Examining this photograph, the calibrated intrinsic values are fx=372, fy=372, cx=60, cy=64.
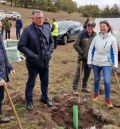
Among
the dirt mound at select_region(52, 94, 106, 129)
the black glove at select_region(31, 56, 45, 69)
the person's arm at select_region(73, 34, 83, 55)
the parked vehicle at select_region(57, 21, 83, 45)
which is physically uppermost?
the person's arm at select_region(73, 34, 83, 55)

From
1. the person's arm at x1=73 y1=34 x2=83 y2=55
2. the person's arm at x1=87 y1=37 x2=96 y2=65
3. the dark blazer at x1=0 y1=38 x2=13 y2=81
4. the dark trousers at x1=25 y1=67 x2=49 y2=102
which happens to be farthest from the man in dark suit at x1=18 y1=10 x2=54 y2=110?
the person's arm at x1=73 y1=34 x2=83 y2=55

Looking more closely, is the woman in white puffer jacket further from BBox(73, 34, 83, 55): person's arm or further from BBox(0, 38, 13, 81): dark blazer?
BBox(0, 38, 13, 81): dark blazer

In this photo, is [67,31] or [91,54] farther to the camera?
[67,31]

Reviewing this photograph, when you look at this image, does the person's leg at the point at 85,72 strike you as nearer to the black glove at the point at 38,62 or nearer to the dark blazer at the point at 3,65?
the black glove at the point at 38,62

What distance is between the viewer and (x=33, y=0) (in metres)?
72.7

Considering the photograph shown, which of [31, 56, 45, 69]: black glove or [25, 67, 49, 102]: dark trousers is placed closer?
[31, 56, 45, 69]: black glove

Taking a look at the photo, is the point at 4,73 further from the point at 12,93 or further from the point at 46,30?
the point at 12,93

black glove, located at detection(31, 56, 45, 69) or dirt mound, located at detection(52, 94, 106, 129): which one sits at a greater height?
black glove, located at detection(31, 56, 45, 69)

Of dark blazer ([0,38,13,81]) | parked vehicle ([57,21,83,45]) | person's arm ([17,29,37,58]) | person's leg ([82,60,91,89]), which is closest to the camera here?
dark blazer ([0,38,13,81])

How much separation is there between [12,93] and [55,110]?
167 centimetres

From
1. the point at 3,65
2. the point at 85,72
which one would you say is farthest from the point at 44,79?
the point at 85,72

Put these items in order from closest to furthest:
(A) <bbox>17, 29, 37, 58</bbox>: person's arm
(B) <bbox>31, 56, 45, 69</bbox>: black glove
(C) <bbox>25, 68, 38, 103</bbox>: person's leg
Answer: (A) <bbox>17, 29, 37, 58</bbox>: person's arm
(B) <bbox>31, 56, 45, 69</bbox>: black glove
(C) <bbox>25, 68, 38, 103</bbox>: person's leg

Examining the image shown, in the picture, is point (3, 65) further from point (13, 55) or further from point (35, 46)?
point (13, 55)

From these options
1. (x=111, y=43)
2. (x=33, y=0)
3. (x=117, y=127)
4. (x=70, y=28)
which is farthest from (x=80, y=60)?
(x=33, y=0)
